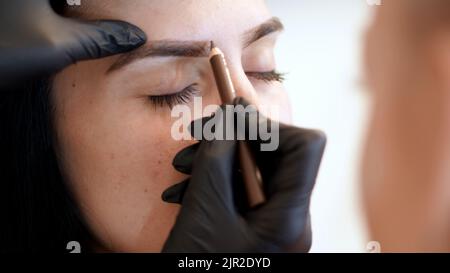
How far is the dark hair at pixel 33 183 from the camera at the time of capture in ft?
2.69

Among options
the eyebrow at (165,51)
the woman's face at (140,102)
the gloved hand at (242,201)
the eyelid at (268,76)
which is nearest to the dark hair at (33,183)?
the woman's face at (140,102)

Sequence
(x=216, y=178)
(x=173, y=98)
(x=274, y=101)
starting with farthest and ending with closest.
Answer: (x=274, y=101), (x=173, y=98), (x=216, y=178)

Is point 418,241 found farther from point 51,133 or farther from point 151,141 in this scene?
point 51,133

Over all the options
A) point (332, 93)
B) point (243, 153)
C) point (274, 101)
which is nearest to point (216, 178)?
point (243, 153)

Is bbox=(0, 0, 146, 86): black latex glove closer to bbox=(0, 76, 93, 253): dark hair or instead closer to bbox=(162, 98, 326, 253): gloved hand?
bbox=(0, 76, 93, 253): dark hair

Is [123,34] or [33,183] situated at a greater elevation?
[123,34]

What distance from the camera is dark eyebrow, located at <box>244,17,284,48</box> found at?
82 cm

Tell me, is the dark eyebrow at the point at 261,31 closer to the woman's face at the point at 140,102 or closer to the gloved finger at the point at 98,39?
the woman's face at the point at 140,102

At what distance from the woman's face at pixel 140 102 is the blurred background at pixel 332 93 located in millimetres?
144

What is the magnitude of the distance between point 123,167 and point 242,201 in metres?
0.20

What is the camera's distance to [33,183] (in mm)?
854

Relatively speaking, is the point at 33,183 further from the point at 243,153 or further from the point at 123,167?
the point at 243,153
